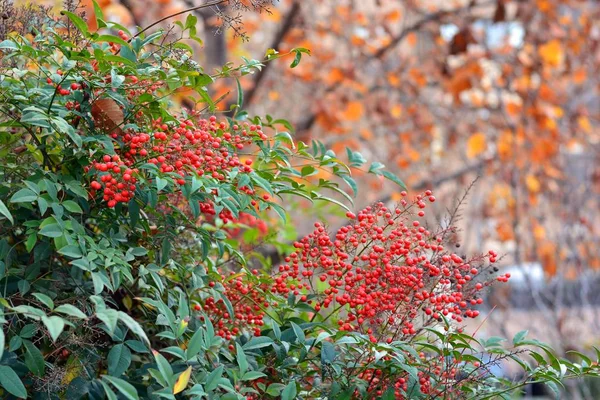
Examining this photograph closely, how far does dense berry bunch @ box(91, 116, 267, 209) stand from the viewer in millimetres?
1126

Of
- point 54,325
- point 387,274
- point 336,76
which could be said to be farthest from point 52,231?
point 336,76

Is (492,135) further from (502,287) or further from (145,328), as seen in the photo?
(145,328)

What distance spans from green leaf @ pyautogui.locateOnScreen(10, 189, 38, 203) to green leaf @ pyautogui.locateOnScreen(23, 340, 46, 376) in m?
0.20

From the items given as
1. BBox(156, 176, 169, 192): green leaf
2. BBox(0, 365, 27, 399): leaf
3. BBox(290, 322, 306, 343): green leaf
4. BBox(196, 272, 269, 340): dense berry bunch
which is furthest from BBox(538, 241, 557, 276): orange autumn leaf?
BBox(0, 365, 27, 399): leaf

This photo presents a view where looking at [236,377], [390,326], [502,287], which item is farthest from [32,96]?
[502,287]

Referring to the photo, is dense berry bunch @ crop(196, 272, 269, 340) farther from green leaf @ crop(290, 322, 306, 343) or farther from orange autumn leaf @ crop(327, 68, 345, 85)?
orange autumn leaf @ crop(327, 68, 345, 85)

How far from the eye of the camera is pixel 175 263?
1306 mm

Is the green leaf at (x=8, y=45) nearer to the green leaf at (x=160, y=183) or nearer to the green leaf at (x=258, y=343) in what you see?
the green leaf at (x=160, y=183)

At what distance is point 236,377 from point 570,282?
4477 mm

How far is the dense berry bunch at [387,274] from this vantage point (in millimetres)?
1277

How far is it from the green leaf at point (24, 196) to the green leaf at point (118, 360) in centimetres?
25

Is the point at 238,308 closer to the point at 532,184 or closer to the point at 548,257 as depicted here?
the point at 548,257

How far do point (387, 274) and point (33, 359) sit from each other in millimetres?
586

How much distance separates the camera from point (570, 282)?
5133mm
